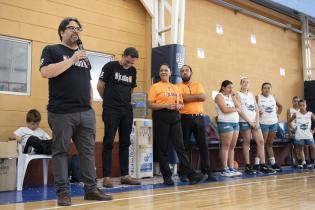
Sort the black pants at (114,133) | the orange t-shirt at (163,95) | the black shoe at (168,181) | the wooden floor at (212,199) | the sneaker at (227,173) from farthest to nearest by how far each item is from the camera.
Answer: the sneaker at (227,173)
the orange t-shirt at (163,95)
the black shoe at (168,181)
the black pants at (114,133)
the wooden floor at (212,199)

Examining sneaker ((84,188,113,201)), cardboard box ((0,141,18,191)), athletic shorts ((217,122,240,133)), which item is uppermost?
athletic shorts ((217,122,240,133))

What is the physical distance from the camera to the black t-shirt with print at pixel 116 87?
394 centimetres

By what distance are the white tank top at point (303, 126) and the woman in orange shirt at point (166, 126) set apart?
2.98 metres

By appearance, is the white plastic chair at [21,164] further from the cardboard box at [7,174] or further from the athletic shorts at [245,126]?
the athletic shorts at [245,126]

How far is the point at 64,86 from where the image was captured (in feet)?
9.33

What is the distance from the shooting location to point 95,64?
17.4 ft

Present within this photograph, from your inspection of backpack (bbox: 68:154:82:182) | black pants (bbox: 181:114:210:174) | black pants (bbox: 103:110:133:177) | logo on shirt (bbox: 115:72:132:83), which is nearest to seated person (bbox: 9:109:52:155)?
backpack (bbox: 68:154:82:182)

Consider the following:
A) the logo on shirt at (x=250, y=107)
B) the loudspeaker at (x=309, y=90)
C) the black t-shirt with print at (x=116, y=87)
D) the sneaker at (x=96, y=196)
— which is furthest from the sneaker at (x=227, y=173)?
the loudspeaker at (x=309, y=90)

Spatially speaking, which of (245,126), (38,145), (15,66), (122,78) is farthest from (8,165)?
(245,126)

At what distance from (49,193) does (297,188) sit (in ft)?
7.71

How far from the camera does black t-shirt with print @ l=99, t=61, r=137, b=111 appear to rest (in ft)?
12.9

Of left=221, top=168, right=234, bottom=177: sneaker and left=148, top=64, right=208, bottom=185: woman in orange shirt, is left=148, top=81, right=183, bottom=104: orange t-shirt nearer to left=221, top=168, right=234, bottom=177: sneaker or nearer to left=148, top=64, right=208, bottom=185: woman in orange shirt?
left=148, top=64, right=208, bottom=185: woman in orange shirt

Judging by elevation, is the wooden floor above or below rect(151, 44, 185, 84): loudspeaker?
below

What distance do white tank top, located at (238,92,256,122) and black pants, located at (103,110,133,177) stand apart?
2145 millimetres
